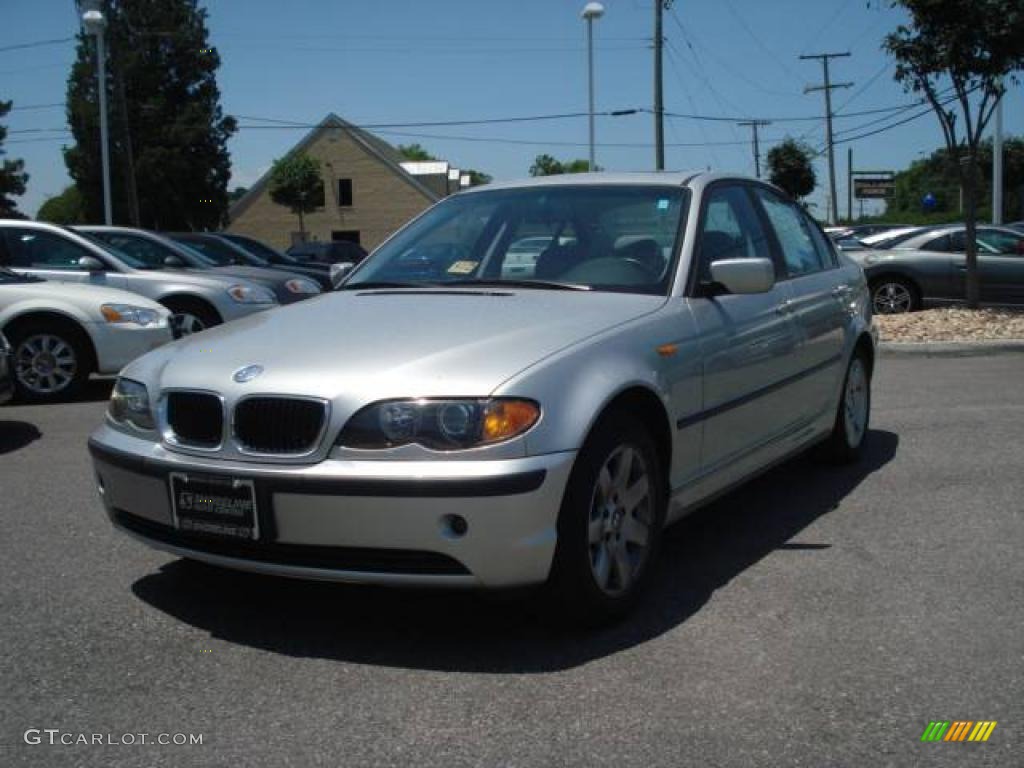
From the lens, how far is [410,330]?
3.86 metres

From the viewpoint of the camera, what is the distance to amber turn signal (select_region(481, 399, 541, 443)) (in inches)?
132

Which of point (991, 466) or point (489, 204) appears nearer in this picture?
point (489, 204)

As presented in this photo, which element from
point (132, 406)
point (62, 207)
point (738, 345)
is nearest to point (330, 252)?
point (738, 345)

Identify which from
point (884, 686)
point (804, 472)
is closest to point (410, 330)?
point (884, 686)

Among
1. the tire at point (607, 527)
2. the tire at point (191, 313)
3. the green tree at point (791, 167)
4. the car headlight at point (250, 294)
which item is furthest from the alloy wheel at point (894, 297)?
the green tree at point (791, 167)

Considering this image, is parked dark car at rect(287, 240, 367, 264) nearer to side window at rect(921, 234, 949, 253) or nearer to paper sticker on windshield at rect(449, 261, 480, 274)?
side window at rect(921, 234, 949, 253)

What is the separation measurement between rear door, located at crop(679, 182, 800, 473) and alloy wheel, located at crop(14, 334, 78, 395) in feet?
19.8

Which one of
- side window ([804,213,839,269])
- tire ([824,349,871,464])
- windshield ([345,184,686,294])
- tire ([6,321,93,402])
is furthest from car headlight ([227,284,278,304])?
tire ([824,349,871,464])

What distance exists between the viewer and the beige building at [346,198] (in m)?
61.3

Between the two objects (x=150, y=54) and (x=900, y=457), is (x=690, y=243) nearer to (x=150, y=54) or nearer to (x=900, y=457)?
(x=900, y=457)

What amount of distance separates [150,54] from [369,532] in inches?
2410

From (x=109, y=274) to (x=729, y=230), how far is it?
7331 millimetres

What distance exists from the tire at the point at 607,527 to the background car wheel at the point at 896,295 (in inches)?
463

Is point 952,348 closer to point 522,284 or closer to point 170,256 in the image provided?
point 170,256
